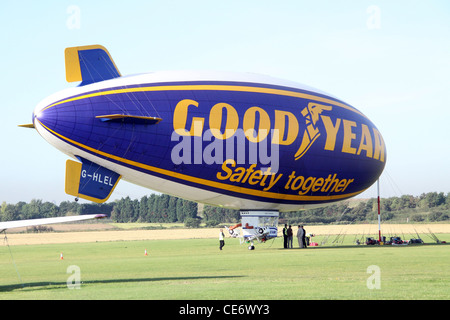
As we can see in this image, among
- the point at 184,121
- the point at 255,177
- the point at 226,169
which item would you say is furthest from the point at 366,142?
the point at 184,121

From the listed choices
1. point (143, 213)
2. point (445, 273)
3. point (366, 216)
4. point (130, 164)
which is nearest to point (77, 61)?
point (130, 164)

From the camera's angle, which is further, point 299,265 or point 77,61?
point 77,61

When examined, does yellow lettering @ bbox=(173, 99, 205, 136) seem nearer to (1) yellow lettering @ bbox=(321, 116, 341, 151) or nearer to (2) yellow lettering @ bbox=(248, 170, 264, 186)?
(2) yellow lettering @ bbox=(248, 170, 264, 186)

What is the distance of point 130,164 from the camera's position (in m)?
34.9

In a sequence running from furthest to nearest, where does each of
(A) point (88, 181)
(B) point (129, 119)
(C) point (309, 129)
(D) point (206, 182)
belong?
(C) point (309, 129) < (D) point (206, 182) < (A) point (88, 181) < (B) point (129, 119)

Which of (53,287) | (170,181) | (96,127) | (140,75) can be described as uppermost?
(140,75)

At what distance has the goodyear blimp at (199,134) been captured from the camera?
111 ft

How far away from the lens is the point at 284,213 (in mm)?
146000

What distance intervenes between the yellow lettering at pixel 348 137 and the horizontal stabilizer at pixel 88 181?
18741 mm

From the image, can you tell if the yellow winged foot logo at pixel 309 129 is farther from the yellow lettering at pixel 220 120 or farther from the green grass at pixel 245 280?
the green grass at pixel 245 280

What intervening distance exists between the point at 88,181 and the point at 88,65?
22.9ft

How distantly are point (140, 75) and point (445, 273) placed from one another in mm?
21216

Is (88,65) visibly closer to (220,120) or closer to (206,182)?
(220,120)
